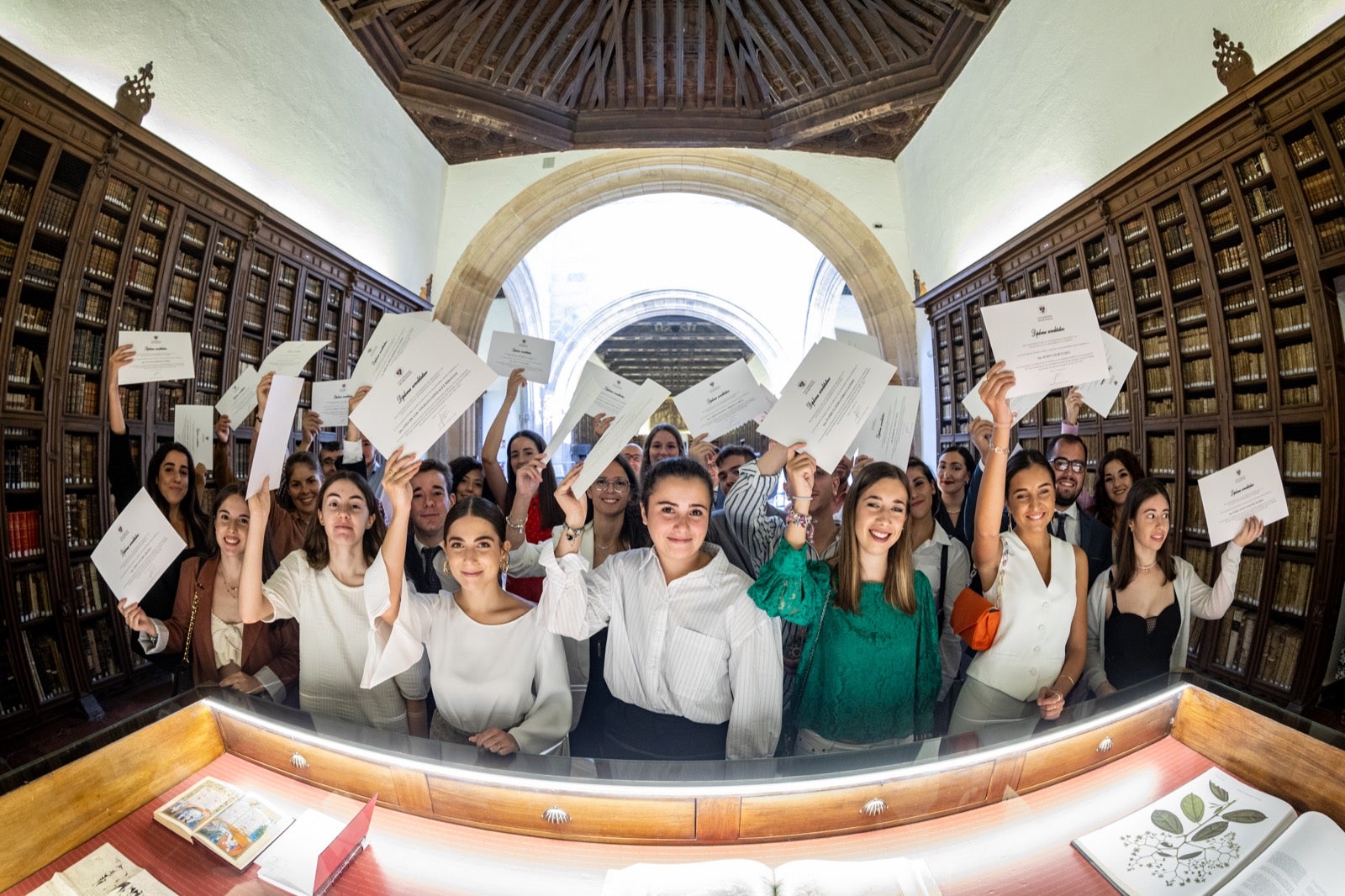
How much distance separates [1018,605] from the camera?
1.94 meters

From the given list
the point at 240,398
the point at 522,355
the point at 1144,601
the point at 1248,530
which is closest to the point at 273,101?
the point at 522,355

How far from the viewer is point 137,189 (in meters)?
3.96


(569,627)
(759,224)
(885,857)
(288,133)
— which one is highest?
(759,224)

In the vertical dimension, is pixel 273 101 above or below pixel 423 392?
above

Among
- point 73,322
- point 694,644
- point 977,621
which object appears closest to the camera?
point 694,644

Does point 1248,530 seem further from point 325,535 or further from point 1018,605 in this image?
point 325,535

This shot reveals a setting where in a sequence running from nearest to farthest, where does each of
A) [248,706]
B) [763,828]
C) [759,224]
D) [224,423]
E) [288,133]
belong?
[763,828] < [248,706] < [224,423] < [288,133] < [759,224]

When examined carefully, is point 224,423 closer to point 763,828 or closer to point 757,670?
point 757,670

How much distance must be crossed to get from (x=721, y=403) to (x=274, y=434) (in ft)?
5.59

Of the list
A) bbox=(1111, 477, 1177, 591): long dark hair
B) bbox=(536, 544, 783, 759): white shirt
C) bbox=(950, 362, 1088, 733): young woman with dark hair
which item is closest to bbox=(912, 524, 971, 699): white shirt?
bbox=(950, 362, 1088, 733): young woman with dark hair

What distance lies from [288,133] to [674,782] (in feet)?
19.3

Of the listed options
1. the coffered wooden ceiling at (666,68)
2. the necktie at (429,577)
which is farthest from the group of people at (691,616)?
the coffered wooden ceiling at (666,68)

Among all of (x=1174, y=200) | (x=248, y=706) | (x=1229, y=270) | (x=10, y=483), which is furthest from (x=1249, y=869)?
(x=10, y=483)

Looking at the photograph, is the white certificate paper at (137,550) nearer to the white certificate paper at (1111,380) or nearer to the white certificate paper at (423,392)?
the white certificate paper at (423,392)
